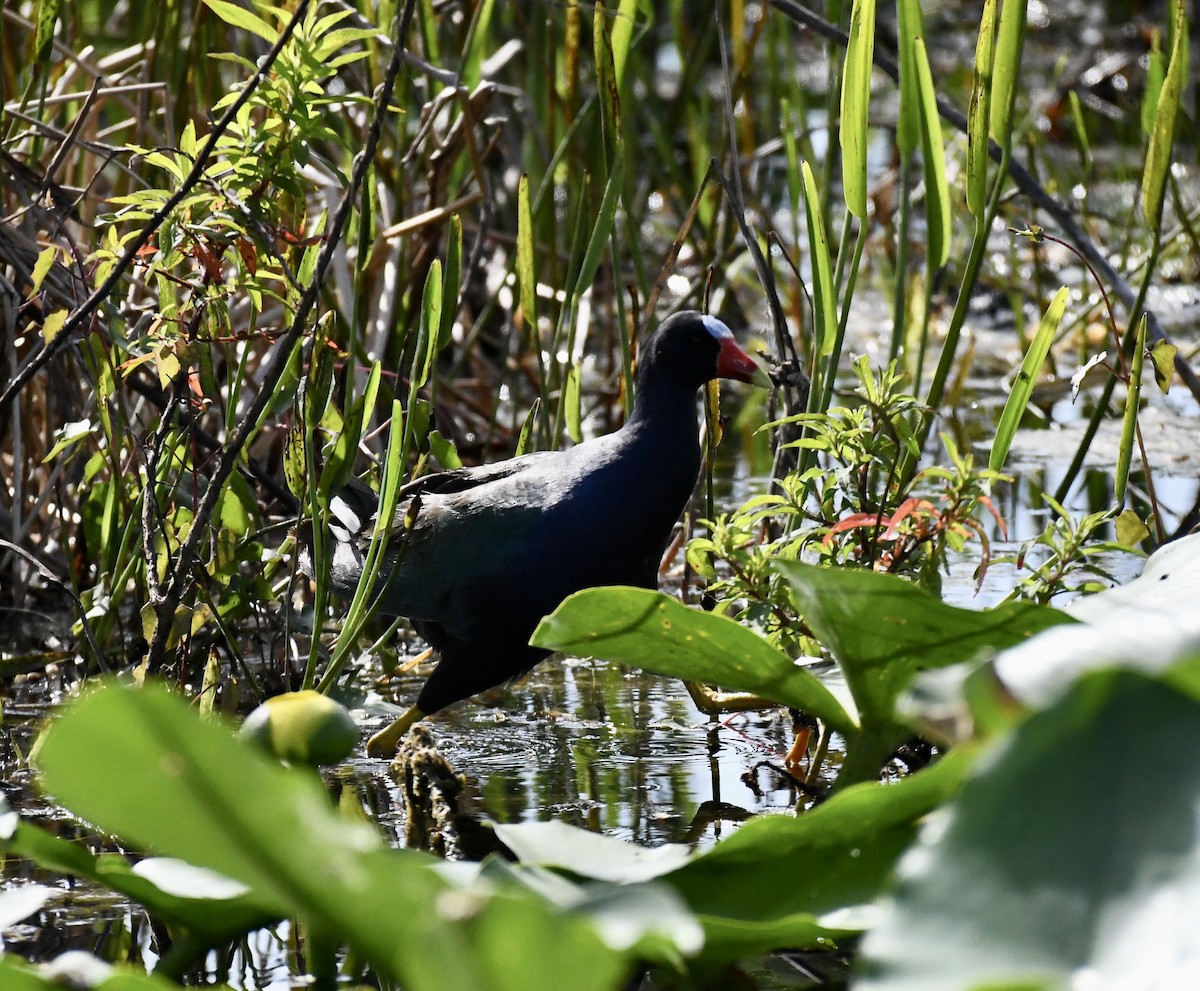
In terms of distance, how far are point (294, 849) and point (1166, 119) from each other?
1552 mm

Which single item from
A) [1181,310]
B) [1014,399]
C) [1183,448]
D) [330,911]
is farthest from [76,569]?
[1181,310]

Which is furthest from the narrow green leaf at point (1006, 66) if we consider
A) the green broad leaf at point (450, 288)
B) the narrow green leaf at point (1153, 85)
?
the green broad leaf at point (450, 288)

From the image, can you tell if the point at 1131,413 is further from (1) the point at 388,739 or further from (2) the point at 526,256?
(1) the point at 388,739

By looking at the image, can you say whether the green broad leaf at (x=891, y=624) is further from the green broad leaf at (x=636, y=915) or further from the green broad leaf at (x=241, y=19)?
the green broad leaf at (x=241, y=19)

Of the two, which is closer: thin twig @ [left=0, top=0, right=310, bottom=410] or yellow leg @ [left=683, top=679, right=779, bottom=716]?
thin twig @ [left=0, top=0, right=310, bottom=410]

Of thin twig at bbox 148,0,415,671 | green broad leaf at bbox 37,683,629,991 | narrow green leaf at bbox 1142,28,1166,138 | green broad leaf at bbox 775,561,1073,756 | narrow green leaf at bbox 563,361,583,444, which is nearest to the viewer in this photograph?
green broad leaf at bbox 37,683,629,991

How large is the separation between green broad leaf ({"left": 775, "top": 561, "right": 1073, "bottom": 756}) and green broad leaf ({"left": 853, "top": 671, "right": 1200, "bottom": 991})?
0.41 m

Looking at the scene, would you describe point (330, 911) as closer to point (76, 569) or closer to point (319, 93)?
point (319, 93)

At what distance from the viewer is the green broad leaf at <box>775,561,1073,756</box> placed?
1.41m

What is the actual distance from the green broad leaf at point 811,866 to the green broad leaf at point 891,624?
20 centimetres

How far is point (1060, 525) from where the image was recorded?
1.78 meters

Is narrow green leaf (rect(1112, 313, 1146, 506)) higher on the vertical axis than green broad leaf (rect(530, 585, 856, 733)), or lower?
higher

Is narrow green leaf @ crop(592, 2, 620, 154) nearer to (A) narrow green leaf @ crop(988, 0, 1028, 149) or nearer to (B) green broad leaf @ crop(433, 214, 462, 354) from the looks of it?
(B) green broad leaf @ crop(433, 214, 462, 354)

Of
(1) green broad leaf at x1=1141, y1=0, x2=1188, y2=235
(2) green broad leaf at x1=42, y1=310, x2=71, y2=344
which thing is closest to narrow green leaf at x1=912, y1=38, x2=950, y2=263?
(1) green broad leaf at x1=1141, y1=0, x2=1188, y2=235
